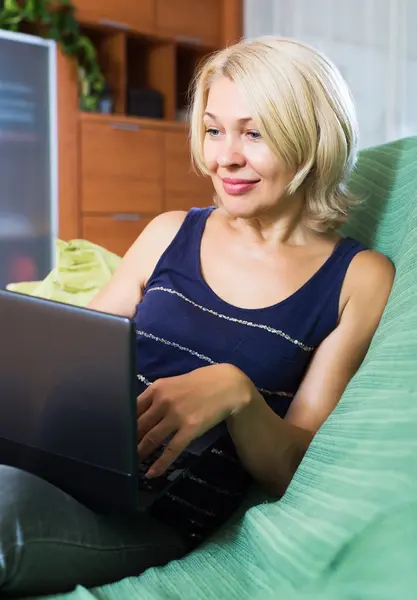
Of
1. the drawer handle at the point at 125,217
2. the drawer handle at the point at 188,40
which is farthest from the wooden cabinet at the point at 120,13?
the drawer handle at the point at 125,217

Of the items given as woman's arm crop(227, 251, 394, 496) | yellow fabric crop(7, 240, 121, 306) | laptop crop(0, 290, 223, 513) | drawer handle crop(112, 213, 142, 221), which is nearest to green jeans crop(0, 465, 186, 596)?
laptop crop(0, 290, 223, 513)

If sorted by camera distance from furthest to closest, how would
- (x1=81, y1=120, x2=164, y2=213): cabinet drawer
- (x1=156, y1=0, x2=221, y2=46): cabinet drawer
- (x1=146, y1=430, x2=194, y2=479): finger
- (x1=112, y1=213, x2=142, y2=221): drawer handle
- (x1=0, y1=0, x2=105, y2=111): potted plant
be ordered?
(x1=156, y1=0, x2=221, y2=46): cabinet drawer → (x1=112, y1=213, x2=142, y2=221): drawer handle → (x1=81, y1=120, x2=164, y2=213): cabinet drawer → (x1=0, y1=0, x2=105, y2=111): potted plant → (x1=146, y1=430, x2=194, y2=479): finger

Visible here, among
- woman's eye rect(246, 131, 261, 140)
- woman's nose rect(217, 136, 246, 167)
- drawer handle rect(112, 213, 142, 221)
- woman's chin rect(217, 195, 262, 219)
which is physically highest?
woman's eye rect(246, 131, 261, 140)

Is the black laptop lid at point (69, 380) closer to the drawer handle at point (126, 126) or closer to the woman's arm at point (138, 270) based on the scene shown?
the woman's arm at point (138, 270)

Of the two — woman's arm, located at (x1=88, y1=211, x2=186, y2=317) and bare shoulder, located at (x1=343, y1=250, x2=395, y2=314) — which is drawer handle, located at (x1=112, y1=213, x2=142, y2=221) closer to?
woman's arm, located at (x1=88, y1=211, x2=186, y2=317)

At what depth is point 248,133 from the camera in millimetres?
1032

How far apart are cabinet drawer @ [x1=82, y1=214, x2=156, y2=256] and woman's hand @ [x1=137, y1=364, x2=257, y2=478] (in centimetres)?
265

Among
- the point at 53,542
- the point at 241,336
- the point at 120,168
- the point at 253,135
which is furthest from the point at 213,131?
the point at 120,168

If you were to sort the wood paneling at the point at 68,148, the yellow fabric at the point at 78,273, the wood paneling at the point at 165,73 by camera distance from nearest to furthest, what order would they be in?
the yellow fabric at the point at 78,273
the wood paneling at the point at 68,148
the wood paneling at the point at 165,73

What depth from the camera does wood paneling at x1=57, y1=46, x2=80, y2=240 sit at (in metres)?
3.32

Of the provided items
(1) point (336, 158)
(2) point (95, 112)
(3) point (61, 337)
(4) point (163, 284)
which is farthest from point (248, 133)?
(2) point (95, 112)

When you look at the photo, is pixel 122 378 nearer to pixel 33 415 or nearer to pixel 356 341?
pixel 33 415

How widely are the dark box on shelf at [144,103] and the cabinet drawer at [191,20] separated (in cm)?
34

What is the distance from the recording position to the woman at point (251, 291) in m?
0.84
